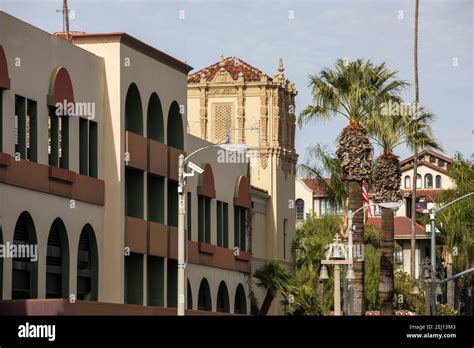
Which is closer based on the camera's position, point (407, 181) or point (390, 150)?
point (390, 150)

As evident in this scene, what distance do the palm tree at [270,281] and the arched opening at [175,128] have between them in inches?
615

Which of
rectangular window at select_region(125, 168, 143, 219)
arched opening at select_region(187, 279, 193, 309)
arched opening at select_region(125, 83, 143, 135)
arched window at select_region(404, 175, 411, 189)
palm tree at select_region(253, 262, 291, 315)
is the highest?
arched window at select_region(404, 175, 411, 189)

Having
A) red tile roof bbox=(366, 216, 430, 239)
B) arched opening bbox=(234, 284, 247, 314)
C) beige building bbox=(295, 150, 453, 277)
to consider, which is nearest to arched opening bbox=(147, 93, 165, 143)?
arched opening bbox=(234, 284, 247, 314)

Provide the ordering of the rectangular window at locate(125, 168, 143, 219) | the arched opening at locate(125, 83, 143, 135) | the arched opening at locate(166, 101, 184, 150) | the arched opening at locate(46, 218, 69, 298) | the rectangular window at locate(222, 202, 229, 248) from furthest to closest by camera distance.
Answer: the rectangular window at locate(222, 202, 229, 248), the arched opening at locate(166, 101, 184, 150), the rectangular window at locate(125, 168, 143, 219), the arched opening at locate(125, 83, 143, 135), the arched opening at locate(46, 218, 69, 298)

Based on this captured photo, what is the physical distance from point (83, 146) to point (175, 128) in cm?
947

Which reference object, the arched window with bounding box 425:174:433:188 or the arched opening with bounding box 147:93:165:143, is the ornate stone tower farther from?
the arched window with bounding box 425:174:433:188

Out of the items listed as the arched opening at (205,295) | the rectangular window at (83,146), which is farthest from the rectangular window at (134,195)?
the arched opening at (205,295)

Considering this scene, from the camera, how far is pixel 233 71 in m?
69.1

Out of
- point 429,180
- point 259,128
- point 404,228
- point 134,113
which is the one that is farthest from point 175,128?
point 404,228

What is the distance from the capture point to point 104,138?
162ft

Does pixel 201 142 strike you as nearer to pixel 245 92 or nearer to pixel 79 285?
pixel 245 92

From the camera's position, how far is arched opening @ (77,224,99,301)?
47.5m

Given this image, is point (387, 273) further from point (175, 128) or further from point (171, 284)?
point (175, 128)

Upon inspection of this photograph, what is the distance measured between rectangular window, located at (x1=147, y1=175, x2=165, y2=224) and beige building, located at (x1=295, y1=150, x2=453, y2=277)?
37970mm
